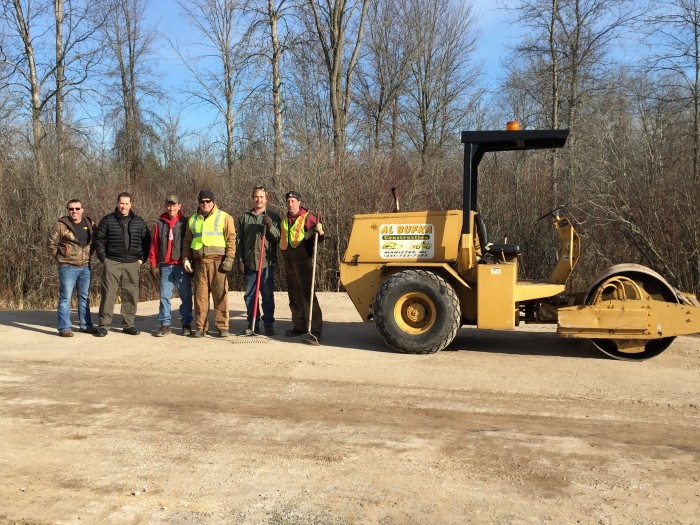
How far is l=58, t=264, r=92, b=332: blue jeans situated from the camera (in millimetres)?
8406

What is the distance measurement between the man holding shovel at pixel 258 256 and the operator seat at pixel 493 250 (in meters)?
2.78

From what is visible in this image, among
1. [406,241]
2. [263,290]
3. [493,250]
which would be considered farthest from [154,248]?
[493,250]

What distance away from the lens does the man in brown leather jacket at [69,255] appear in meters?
8.42

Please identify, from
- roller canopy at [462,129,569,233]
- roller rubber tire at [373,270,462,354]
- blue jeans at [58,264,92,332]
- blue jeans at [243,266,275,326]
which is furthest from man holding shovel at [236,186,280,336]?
roller canopy at [462,129,569,233]

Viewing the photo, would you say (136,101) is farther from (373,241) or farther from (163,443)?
(163,443)

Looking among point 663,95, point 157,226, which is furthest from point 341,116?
point 157,226

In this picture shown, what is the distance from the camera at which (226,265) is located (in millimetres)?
8227

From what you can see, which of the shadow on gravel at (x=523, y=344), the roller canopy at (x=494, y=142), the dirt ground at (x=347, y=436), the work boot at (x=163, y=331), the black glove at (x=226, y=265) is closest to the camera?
the dirt ground at (x=347, y=436)

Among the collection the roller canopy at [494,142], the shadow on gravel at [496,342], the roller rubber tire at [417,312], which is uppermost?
the roller canopy at [494,142]

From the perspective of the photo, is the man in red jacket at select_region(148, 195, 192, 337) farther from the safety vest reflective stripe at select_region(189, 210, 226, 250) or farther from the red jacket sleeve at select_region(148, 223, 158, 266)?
the safety vest reflective stripe at select_region(189, 210, 226, 250)

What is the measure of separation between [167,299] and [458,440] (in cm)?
538

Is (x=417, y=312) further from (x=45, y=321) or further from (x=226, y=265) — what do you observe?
(x=45, y=321)

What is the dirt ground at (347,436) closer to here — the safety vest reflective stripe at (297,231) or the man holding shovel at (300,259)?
the man holding shovel at (300,259)

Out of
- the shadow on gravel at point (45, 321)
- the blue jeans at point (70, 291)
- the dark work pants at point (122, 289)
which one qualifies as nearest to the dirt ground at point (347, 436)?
the blue jeans at point (70, 291)
